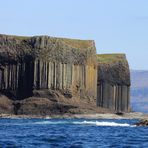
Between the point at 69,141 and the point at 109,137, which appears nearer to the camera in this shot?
the point at 69,141

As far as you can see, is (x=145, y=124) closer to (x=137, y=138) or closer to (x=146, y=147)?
(x=137, y=138)

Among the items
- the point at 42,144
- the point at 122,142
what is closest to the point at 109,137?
the point at 122,142

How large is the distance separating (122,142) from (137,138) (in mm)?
9045

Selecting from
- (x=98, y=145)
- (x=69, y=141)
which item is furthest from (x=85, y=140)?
(x=98, y=145)

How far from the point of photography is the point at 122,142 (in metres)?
88.8

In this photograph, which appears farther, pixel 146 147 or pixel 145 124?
pixel 145 124

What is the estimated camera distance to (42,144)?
83125 mm

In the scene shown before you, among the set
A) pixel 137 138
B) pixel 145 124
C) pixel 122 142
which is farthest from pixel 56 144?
pixel 145 124

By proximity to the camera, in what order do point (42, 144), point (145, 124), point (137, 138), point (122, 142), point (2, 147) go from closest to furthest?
point (2, 147)
point (42, 144)
point (122, 142)
point (137, 138)
point (145, 124)

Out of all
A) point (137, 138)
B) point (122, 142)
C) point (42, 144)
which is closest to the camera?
point (42, 144)

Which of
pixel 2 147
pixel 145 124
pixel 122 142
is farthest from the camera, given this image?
pixel 145 124

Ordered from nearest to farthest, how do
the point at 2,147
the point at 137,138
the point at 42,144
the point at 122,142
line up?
the point at 2,147 < the point at 42,144 < the point at 122,142 < the point at 137,138

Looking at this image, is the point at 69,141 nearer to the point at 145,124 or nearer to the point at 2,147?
the point at 2,147

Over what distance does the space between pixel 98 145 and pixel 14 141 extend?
10196mm
